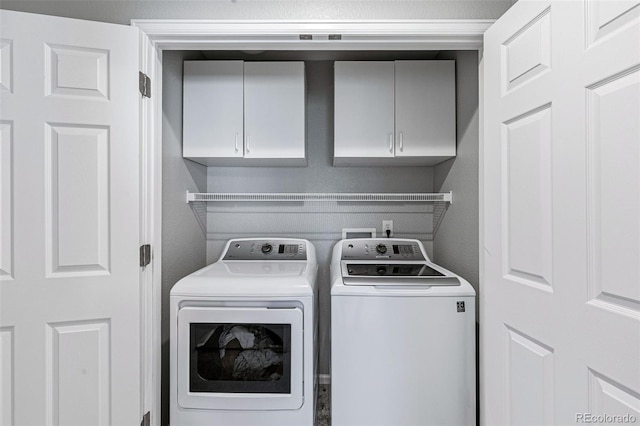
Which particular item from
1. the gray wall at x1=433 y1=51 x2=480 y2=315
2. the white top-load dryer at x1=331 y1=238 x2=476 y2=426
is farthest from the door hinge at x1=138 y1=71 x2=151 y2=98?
the gray wall at x1=433 y1=51 x2=480 y2=315

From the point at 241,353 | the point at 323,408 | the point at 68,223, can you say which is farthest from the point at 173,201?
the point at 323,408

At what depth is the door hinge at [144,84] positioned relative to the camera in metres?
1.46

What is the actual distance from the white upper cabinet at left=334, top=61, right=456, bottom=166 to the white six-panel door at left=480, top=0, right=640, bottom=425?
61 cm

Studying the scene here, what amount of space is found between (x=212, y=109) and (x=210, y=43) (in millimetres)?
528

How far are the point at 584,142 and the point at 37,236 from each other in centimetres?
191

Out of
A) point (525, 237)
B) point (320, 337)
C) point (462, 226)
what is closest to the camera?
point (525, 237)

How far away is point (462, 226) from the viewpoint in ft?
6.26

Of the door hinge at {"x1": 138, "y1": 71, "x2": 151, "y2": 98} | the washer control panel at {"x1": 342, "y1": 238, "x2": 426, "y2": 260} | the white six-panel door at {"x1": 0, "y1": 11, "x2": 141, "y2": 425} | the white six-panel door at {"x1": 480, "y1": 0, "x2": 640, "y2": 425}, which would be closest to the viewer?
the white six-panel door at {"x1": 480, "y1": 0, "x2": 640, "y2": 425}

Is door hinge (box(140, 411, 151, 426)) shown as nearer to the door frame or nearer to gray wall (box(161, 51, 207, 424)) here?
the door frame

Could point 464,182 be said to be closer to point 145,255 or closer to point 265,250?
point 265,250

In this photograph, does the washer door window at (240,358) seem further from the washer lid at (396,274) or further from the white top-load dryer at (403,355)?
the washer lid at (396,274)

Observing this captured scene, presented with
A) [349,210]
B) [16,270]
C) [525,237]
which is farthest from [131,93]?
[525,237]

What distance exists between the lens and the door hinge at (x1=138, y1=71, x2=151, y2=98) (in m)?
1.46

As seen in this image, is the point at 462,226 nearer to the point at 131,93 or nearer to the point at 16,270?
the point at 131,93
